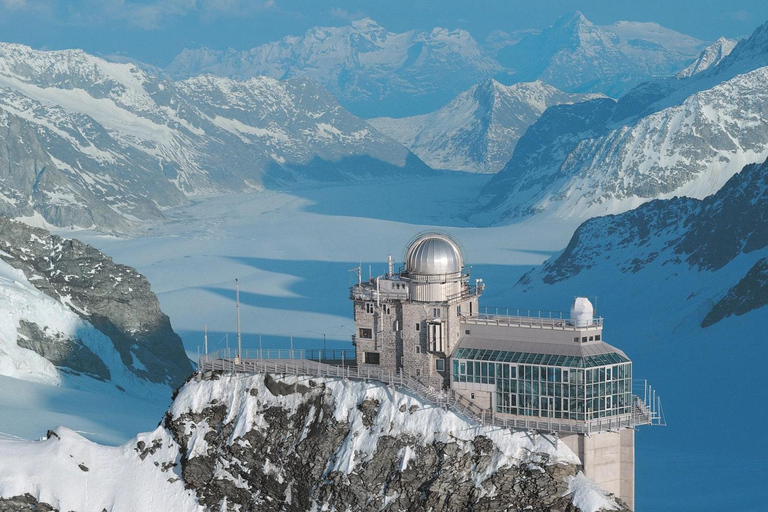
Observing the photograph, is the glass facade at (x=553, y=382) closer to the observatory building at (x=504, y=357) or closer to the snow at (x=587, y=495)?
the observatory building at (x=504, y=357)

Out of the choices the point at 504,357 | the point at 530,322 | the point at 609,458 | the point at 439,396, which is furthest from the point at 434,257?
the point at 609,458

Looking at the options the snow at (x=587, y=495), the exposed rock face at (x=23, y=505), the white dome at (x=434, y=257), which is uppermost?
the white dome at (x=434, y=257)

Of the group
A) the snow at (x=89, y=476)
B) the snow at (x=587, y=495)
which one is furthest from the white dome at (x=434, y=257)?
the snow at (x=89, y=476)

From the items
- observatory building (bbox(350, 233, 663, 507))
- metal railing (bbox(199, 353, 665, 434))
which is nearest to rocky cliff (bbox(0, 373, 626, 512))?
metal railing (bbox(199, 353, 665, 434))

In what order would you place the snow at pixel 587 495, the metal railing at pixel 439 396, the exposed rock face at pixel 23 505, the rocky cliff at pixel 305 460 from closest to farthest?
the snow at pixel 587 495 < the rocky cliff at pixel 305 460 < the metal railing at pixel 439 396 < the exposed rock face at pixel 23 505

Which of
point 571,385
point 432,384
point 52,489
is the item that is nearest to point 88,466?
point 52,489

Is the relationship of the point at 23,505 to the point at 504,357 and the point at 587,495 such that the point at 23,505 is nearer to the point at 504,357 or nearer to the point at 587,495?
the point at 504,357

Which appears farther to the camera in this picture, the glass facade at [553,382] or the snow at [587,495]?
the glass facade at [553,382]

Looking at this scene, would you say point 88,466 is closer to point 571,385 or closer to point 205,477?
point 205,477
